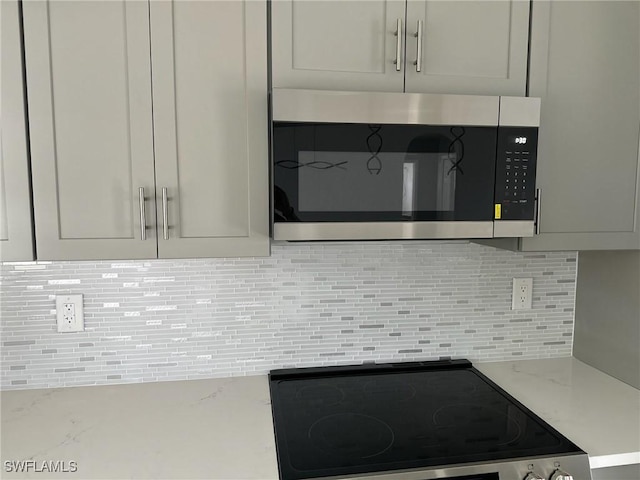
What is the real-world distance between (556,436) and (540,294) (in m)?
0.67

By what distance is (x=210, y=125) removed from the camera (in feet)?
4.03

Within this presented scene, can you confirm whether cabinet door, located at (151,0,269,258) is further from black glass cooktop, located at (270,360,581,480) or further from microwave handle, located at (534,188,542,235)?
microwave handle, located at (534,188,542,235)

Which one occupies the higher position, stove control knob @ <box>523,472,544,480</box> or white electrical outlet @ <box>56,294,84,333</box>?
white electrical outlet @ <box>56,294,84,333</box>

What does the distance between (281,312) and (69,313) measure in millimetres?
683

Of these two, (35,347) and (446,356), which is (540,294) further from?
(35,347)

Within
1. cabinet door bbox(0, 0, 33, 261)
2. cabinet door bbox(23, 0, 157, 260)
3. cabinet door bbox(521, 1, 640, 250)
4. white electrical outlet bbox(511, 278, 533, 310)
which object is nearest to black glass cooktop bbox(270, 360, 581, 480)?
white electrical outlet bbox(511, 278, 533, 310)

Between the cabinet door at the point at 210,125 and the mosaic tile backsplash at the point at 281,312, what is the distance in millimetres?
319

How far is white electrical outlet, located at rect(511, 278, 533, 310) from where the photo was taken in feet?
5.71

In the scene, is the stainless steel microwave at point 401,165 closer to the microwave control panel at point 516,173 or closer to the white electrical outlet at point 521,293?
the microwave control panel at point 516,173

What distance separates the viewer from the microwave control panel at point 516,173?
4.23ft

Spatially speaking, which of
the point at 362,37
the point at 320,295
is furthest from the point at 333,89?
the point at 320,295

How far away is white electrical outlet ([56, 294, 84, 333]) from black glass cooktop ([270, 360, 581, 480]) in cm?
66

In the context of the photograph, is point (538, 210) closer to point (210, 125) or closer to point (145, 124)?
point (210, 125)

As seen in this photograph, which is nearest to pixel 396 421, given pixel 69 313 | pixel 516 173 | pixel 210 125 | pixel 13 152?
pixel 516 173
